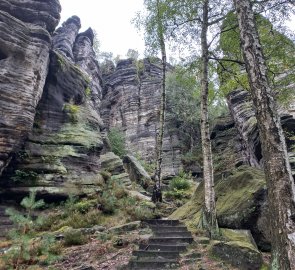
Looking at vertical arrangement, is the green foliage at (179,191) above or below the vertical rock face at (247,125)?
below

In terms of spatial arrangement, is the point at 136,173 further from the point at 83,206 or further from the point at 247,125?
the point at 83,206

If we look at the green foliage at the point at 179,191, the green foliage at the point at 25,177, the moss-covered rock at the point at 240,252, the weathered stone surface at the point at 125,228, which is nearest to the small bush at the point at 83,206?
the green foliage at the point at 25,177

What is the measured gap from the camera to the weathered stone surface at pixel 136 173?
2368cm

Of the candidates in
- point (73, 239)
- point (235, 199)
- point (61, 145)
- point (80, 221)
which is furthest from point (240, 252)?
point (61, 145)

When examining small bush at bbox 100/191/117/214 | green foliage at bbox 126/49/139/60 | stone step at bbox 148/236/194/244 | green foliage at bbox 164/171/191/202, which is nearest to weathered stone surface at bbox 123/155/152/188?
green foliage at bbox 164/171/191/202

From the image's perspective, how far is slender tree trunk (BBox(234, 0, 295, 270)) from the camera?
4.91 metres

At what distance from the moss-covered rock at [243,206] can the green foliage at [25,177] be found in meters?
7.88

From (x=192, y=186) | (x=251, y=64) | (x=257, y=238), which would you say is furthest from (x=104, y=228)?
(x=192, y=186)

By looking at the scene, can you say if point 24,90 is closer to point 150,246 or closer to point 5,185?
point 5,185

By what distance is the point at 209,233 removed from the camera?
372 inches

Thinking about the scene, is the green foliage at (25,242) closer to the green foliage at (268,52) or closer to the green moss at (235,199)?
the green moss at (235,199)

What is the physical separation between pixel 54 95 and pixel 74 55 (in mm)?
21358

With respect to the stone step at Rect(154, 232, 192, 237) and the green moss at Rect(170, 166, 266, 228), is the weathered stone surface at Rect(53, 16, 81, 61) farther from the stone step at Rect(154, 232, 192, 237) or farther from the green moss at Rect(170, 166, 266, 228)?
the stone step at Rect(154, 232, 192, 237)

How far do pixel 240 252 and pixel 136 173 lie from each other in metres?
17.3
